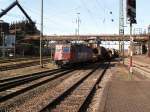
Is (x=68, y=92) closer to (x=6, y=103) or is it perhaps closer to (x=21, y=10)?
(x=6, y=103)

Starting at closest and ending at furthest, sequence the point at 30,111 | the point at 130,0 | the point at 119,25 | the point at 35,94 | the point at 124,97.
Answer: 1. the point at 30,111
2. the point at 124,97
3. the point at 35,94
4. the point at 130,0
5. the point at 119,25

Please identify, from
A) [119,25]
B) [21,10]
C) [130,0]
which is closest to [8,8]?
[21,10]

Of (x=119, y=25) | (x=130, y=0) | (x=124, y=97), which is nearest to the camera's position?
(x=124, y=97)

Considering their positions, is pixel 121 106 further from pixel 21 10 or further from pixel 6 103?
pixel 21 10

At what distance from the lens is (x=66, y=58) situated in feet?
145

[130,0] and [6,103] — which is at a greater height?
[130,0]

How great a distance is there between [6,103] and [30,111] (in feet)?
7.24

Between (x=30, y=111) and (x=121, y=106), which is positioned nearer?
(x=30, y=111)

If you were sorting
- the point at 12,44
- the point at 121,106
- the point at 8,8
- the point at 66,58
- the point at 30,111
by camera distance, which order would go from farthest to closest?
the point at 8,8
the point at 12,44
the point at 66,58
the point at 121,106
the point at 30,111

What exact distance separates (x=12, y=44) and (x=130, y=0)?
6564cm

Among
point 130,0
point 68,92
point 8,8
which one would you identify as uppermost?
point 8,8

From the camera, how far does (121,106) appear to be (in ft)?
47.7

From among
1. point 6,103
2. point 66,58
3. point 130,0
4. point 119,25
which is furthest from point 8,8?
point 6,103

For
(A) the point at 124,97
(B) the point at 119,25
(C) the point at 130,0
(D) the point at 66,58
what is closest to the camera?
(A) the point at 124,97
